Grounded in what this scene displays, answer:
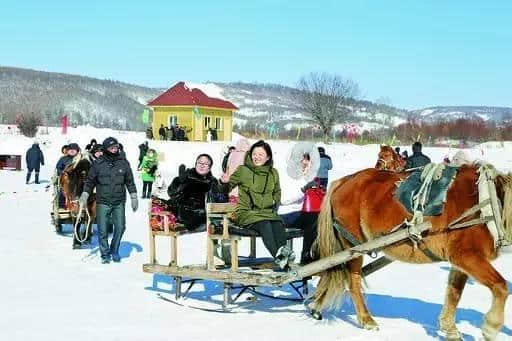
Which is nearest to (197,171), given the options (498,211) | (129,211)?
(498,211)

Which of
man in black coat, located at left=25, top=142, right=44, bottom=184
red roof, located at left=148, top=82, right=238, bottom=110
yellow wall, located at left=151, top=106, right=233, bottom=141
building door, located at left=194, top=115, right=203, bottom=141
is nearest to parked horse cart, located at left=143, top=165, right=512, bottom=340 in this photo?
man in black coat, located at left=25, top=142, right=44, bottom=184

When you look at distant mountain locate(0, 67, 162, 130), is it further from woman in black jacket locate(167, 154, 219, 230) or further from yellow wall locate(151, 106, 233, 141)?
woman in black jacket locate(167, 154, 219, 230)

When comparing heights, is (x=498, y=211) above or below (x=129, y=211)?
above

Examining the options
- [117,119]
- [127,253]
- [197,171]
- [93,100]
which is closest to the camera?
[197,171]

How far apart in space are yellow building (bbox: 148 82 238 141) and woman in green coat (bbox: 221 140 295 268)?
144ft

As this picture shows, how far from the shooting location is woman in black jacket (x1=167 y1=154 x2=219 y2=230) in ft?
25.2

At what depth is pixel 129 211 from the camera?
56.4 ft

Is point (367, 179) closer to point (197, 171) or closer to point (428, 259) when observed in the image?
point (428, 259)

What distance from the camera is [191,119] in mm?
51719

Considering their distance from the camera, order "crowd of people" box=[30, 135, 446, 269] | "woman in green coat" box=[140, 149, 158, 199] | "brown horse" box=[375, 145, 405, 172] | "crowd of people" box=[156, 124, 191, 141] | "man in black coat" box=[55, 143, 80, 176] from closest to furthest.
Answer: "crowd of people" box=[30, 135, 446, 269]
"brown horse" box=[375, 145, 405, 172]
"man in black coat" box=[55, 143, 80, 176]
"woman in green coat" box=[140, 149, 158, 199]
"crowd of people" box=[156, 124, 191, 141]

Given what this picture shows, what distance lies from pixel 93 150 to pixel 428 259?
27.0ft

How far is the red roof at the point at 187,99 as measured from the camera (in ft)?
173

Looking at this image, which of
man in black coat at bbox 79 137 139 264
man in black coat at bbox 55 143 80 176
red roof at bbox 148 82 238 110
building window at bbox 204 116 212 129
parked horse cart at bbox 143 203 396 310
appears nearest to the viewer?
parked horse cart at bbox 143 203 396 310

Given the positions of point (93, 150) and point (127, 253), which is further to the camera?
point (93, 150)
